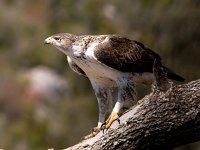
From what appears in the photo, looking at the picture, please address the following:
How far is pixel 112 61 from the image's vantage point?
870 centimetres

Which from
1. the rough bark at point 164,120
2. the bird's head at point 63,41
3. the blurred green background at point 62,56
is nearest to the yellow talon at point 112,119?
the rough bark at point 164,120

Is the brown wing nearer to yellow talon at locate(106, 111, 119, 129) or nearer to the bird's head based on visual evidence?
the bird's head

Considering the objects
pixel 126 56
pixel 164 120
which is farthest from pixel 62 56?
pixel 164 120

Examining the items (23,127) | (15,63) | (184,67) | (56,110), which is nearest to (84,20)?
(56,110)

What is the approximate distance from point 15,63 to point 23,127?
602 inches

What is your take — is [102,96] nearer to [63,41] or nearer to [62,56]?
[63,41]

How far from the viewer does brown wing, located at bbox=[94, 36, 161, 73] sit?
28.6 feet

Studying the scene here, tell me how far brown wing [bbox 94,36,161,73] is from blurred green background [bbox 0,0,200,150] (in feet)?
7.44

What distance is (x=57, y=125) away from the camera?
1030 inches

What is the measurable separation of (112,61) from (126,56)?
20 centimetres

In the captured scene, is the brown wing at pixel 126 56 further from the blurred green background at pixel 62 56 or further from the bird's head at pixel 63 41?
the blurred green background at pixel 62 56

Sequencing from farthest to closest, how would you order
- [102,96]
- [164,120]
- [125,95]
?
[102,96] < [125,95] < [164,120]

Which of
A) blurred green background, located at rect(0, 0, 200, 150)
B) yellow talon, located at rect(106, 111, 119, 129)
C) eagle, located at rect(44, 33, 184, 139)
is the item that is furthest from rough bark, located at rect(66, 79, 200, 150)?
blurred green background, located at rect(0, 0, 200, 150)

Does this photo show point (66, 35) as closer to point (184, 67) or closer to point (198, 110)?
point (198, 110)
